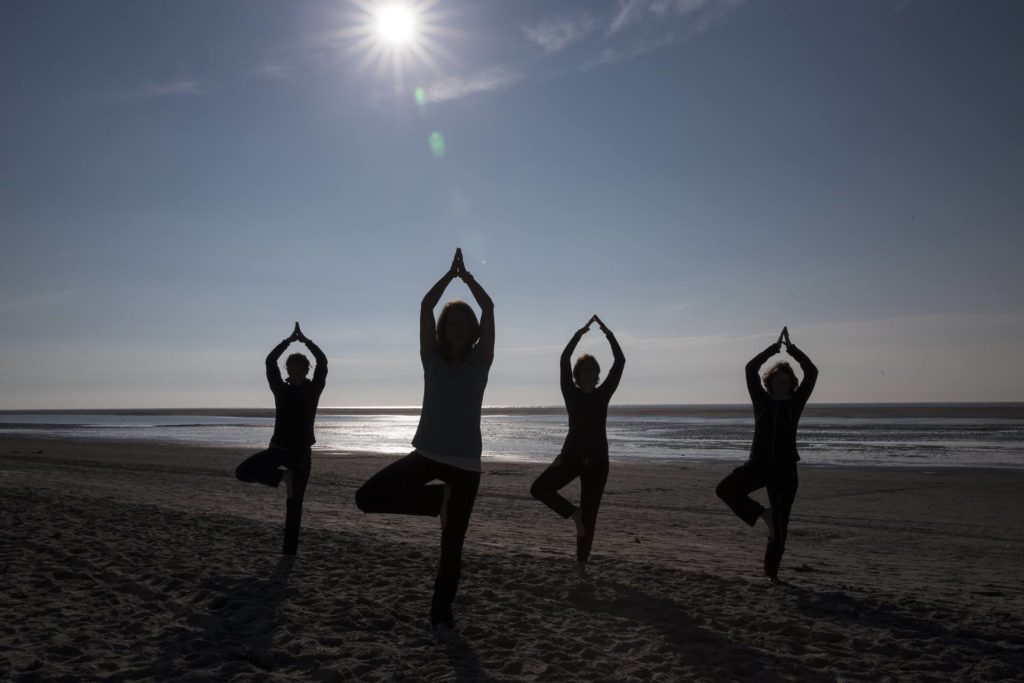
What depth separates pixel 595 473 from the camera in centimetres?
624

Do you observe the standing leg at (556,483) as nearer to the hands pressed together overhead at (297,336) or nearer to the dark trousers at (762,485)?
the dark trousers at (762,485)

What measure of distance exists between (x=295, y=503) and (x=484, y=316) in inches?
134

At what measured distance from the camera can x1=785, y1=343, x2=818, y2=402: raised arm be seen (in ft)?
19.2

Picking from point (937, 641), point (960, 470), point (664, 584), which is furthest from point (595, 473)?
point (960, 470)

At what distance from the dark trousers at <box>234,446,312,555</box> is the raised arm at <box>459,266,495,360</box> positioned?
10.1ft

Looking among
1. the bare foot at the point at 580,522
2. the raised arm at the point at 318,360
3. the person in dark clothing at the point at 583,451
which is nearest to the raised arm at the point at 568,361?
the person in dark clothing at the point at 583,451

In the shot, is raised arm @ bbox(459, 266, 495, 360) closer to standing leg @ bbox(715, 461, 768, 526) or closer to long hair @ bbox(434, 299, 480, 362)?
long hair @ bbox(434, 299, 480, 362)

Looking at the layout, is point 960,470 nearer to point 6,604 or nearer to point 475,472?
point 475,472

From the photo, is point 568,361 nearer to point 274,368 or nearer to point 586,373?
point 586,373

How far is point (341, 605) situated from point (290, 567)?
1288mm

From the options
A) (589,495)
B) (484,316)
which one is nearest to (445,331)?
(484,316)

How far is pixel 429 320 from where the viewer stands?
4176 mm

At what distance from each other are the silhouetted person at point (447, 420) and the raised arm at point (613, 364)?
2.36m

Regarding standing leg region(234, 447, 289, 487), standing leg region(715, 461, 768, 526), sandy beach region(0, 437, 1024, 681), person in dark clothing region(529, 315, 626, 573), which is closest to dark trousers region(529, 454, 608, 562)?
person in dark clothing region(529, 315, 626, 573)
